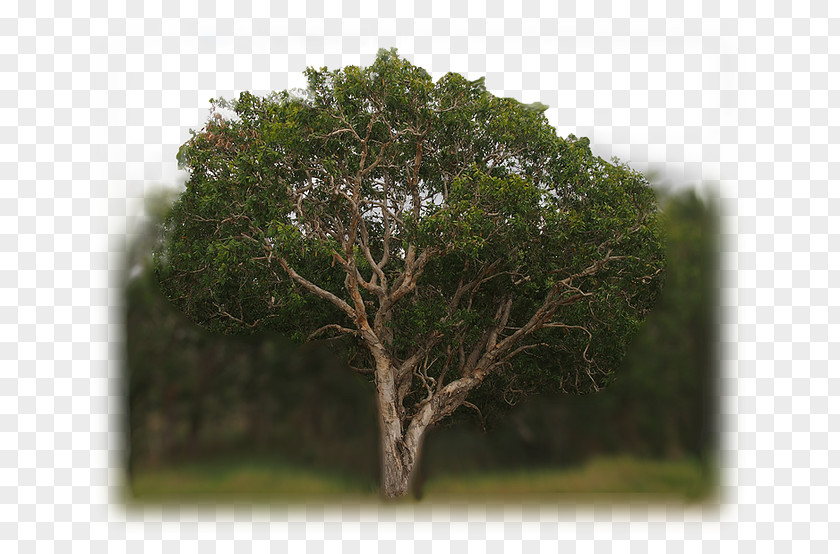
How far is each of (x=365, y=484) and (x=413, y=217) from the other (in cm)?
556

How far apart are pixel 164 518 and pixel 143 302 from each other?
12.7 feet

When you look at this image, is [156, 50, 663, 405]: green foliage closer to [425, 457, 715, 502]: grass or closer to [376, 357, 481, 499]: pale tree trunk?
[376, 357, 481, 499]: pale tree trunk

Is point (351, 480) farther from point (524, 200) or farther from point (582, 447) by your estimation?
point (524, 200)

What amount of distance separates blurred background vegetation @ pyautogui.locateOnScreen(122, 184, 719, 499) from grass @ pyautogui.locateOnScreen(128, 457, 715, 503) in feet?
0.07

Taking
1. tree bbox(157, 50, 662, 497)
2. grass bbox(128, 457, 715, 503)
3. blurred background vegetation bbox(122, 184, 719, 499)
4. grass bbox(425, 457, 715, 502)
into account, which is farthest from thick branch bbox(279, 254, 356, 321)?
grass bbox(425, 457, 715, 502)

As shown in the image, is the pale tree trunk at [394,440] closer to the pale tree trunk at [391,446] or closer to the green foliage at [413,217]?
the pale tree trunk at [391,446]

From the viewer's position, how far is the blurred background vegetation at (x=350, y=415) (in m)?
11.1

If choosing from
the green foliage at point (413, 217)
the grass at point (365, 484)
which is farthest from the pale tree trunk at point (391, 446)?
the green foliage at point (413, 217)

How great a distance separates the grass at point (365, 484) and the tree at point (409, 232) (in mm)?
1526

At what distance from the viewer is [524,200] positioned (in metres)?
11.9

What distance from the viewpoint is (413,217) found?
1307cm

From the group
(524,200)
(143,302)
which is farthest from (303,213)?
(524,200)

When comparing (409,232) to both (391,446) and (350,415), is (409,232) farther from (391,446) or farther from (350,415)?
(391,446)

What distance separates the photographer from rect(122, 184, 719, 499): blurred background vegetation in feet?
36.4
